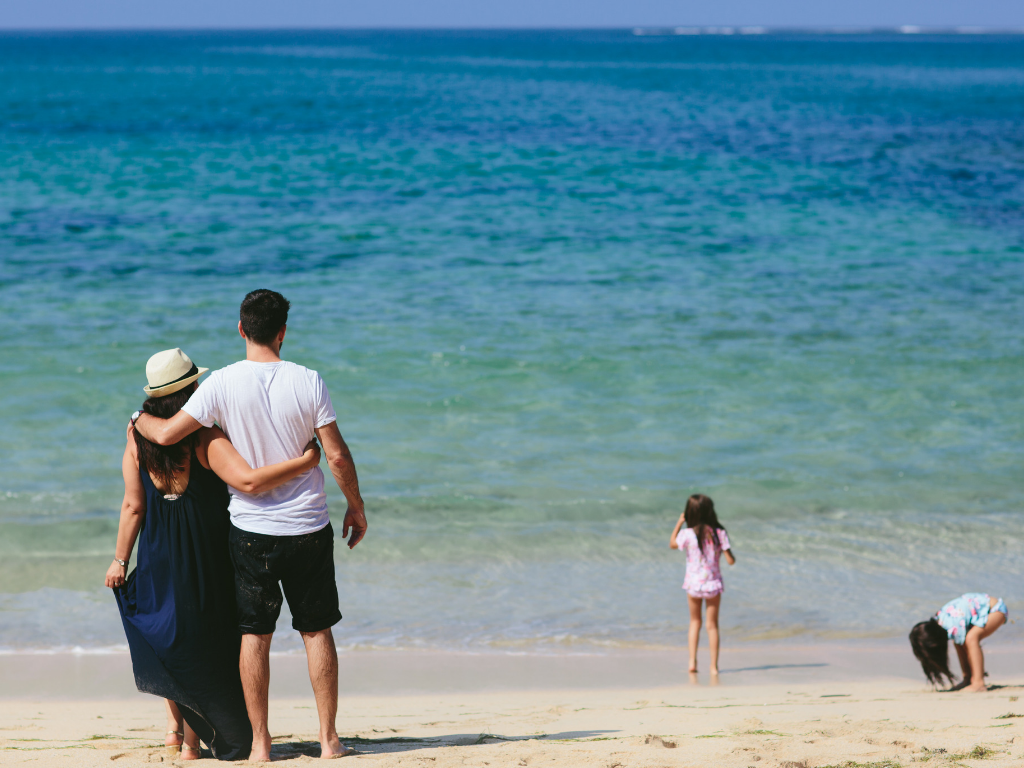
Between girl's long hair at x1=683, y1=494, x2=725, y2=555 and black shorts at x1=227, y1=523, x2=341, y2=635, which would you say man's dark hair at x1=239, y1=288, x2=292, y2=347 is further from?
girl's long hair at x1=683, y1=494, x2=725, y2=555

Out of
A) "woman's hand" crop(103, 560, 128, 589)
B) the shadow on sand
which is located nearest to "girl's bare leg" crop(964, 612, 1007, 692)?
the shadow on sand

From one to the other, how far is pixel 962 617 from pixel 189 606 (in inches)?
171

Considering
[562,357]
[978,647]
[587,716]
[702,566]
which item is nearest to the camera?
[587,716]

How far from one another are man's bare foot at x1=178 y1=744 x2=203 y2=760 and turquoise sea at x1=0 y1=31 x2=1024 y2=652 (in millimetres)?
2166

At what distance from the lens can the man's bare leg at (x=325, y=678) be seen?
12.4 feet

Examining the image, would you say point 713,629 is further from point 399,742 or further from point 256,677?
point 256,677

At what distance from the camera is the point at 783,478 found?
9016 millimetres

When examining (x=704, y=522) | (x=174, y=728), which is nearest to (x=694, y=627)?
(x=704, y=522)

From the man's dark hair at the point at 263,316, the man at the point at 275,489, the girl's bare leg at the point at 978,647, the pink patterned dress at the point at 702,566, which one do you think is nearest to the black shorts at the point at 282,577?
the man at the point at 275,489

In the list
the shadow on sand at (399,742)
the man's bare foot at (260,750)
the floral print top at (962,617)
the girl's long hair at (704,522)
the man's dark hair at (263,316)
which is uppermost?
the man's dark hair at (263,316)

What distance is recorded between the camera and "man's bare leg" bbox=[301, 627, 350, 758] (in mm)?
3771

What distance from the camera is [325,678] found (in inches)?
149

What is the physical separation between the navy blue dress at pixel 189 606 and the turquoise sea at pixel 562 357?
7.63 feet

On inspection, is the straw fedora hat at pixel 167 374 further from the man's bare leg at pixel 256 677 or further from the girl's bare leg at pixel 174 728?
the girl's bare leg at pixel 174 728
